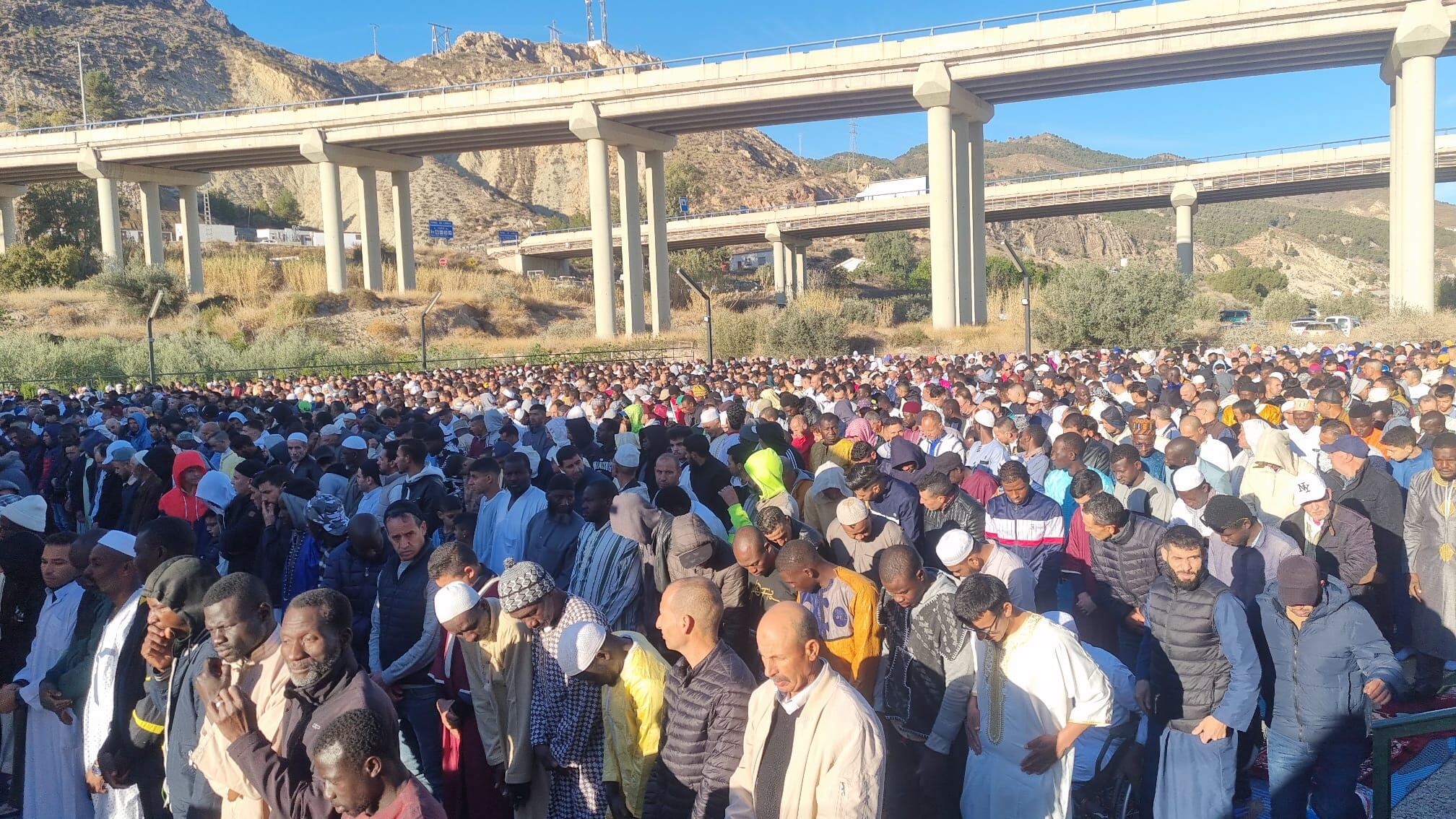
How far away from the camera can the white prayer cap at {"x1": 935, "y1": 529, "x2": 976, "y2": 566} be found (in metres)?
4.82

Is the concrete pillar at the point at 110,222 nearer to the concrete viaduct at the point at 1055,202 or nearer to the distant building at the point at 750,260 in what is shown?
the concrete viaduct at the point at 1055,202

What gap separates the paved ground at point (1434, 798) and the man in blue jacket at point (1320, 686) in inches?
29.2

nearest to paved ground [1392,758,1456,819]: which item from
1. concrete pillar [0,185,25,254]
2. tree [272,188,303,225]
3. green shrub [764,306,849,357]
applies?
green shrub [764,306,849,357]

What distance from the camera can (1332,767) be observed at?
452 cm

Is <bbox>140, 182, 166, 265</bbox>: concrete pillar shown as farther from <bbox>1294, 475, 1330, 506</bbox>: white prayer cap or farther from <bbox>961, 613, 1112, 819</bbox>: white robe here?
<bbox>961, 613, 1112, 819</bbox>: white robe

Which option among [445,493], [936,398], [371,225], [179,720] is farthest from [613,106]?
[179,720]

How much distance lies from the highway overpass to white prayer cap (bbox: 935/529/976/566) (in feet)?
159

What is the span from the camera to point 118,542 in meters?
4.79

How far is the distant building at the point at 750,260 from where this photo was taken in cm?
9356

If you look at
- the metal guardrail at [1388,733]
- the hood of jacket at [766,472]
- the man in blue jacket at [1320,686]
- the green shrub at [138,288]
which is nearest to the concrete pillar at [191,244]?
the green shrub at [138,288]

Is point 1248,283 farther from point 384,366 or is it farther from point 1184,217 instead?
point 384,366

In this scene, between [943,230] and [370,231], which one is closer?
[943,230]

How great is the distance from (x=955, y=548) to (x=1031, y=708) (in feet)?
3.13

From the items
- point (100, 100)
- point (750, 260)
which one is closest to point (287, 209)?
point (100, 100)
